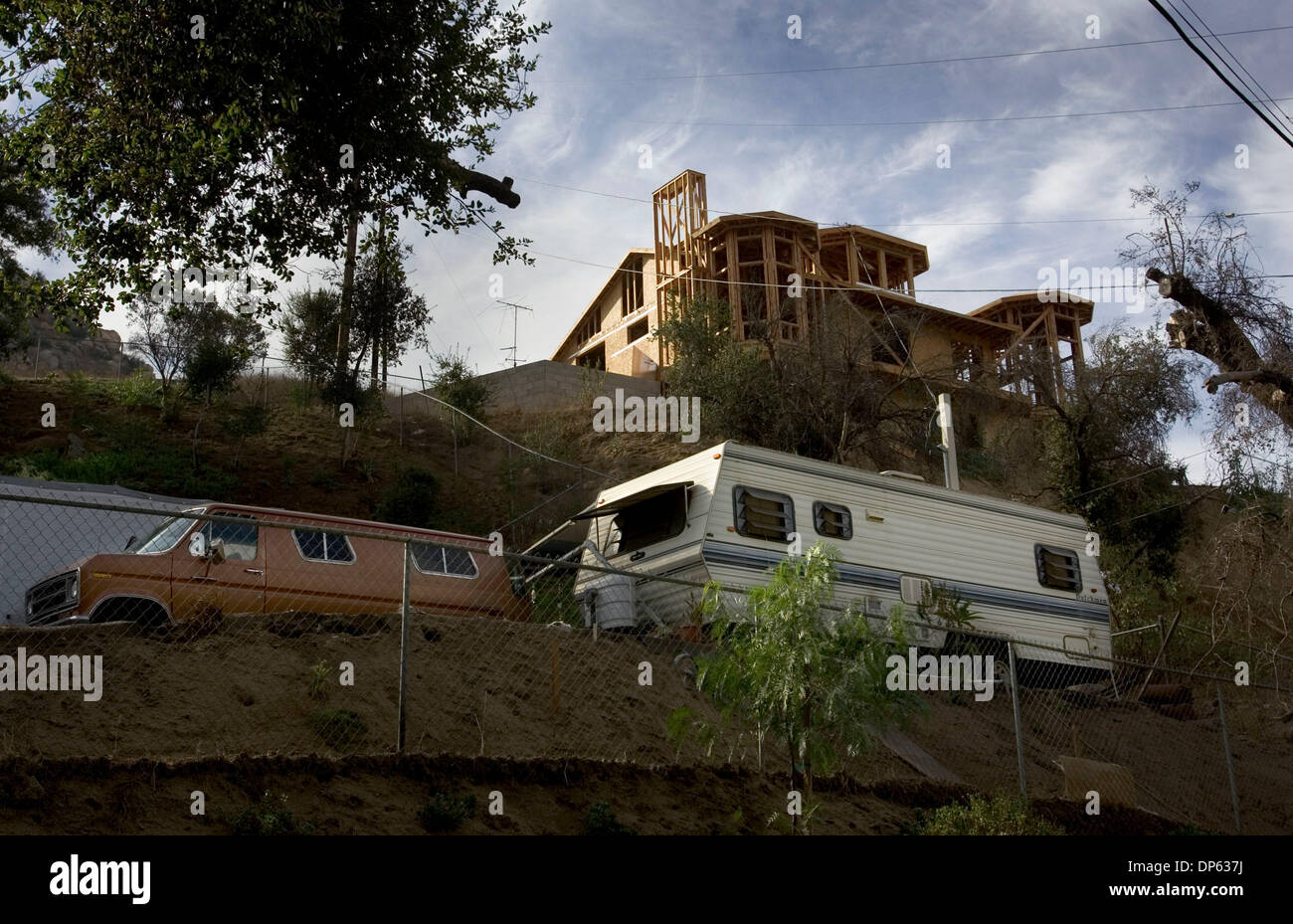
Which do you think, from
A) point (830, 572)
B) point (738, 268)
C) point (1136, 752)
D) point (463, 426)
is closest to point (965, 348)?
point (738, 268)

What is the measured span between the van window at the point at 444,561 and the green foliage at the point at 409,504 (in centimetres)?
733

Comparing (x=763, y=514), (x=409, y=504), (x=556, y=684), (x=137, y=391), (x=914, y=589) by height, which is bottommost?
(x=556, y=684)

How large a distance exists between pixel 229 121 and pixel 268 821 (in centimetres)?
772

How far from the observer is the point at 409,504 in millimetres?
21062

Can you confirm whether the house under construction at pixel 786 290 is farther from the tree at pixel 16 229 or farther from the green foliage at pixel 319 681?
the green foliage at pixel 319 681

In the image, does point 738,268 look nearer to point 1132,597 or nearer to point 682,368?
point 682,368

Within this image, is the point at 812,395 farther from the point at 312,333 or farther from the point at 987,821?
the point at 987,821

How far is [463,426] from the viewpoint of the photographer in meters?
27.1

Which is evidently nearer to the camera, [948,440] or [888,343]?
[948,440]

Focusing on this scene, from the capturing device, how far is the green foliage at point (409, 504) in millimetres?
21000

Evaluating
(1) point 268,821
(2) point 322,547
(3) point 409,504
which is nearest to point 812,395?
(3) point 409,504

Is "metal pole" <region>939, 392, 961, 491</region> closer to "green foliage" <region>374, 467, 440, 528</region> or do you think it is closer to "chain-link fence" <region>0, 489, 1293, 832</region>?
"chain-link fence" <region>0, 489, 1293, 832</region>

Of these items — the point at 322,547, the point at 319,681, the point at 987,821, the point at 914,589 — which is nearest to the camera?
the point at 987,821

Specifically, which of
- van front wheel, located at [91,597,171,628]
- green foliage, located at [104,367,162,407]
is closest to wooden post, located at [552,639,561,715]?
van front wheel, located at [91,597,171,628]
